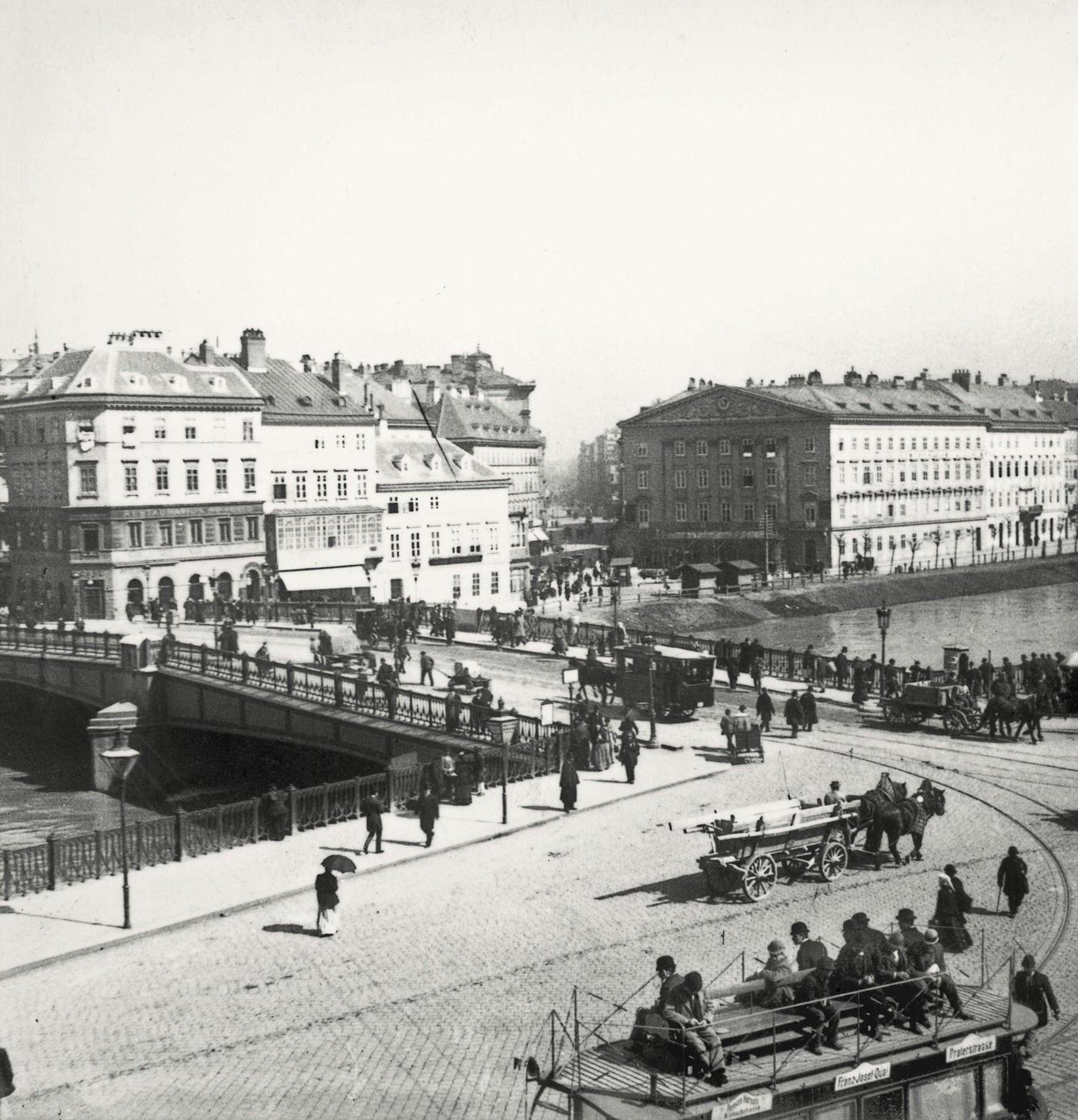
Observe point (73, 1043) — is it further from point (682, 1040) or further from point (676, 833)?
point (676, 833)

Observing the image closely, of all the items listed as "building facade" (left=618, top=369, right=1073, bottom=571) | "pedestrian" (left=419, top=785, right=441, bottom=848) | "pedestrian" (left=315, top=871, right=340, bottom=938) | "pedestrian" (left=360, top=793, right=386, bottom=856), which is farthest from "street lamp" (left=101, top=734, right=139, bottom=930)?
"building facade" (left=618, top=369, right=1073, bottom=571)

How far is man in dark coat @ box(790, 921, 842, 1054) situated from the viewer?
35.8ft

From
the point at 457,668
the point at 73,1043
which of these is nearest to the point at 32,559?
the point at 457,668

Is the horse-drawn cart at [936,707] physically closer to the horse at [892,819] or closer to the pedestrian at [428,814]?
the horse at [892,819]

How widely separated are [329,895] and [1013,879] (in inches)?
367

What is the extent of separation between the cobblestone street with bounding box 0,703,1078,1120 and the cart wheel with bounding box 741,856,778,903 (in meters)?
0.28

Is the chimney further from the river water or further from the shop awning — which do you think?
the river water

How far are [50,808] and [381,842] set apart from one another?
19.3 meters

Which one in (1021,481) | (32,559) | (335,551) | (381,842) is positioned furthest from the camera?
(1021,481)

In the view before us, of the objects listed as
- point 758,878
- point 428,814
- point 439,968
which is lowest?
point 439,968

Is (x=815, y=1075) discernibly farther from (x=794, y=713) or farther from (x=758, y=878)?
(x=794, y=713)

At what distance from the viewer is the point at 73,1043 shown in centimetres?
1519

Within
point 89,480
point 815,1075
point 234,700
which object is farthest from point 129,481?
point 815,1075

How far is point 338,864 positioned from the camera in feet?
61.2
